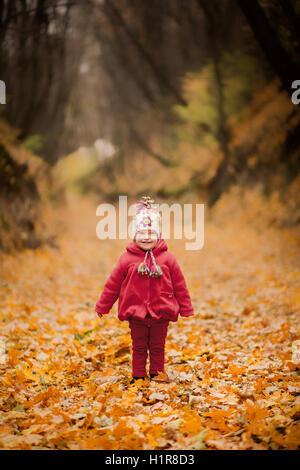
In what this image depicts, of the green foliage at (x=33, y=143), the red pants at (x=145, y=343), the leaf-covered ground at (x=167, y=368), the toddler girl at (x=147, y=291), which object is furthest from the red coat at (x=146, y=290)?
the green foliage at (x=33, y=143)

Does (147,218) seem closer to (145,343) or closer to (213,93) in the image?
(145,343)

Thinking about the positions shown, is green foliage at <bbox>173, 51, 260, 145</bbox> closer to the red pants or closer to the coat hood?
the coat hood

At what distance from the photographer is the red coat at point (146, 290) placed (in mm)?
3141

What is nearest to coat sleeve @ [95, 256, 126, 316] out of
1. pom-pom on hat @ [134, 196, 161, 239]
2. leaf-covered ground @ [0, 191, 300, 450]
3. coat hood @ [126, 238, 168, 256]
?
coat hood @ [126, 238, 168, 256]

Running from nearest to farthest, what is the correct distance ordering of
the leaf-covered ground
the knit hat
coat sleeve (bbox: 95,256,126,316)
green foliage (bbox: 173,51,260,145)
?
the leaf-covered ground
the knit hat
coat sleeve (bbox: 95,256,126,316)
green foliage (bbox: 173,51,260,145)

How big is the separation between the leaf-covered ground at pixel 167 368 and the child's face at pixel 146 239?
4.33 feet

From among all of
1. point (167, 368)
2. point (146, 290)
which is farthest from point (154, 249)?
point (167, 368)

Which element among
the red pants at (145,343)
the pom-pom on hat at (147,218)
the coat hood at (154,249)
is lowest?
the red pants at (145,343)

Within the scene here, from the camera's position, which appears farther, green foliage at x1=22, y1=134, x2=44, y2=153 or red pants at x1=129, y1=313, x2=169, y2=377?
green foliage at x1=22, y1=134, x2=44, y2=153

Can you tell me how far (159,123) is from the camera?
60.7 feet

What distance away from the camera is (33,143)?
1101 centimetres

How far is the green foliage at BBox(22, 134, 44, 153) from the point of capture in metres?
10.9

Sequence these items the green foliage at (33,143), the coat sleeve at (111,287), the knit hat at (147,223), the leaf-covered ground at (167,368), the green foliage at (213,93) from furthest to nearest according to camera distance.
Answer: the green foliage at (213,93), the green foliage at (33,143), the coat sleeve at (111,287), the knit hat at (147,223), the leaf-covered ground at (167,368)

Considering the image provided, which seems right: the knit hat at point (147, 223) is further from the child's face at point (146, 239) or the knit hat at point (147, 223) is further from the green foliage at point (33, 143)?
the green foliage at point (33, 143)
